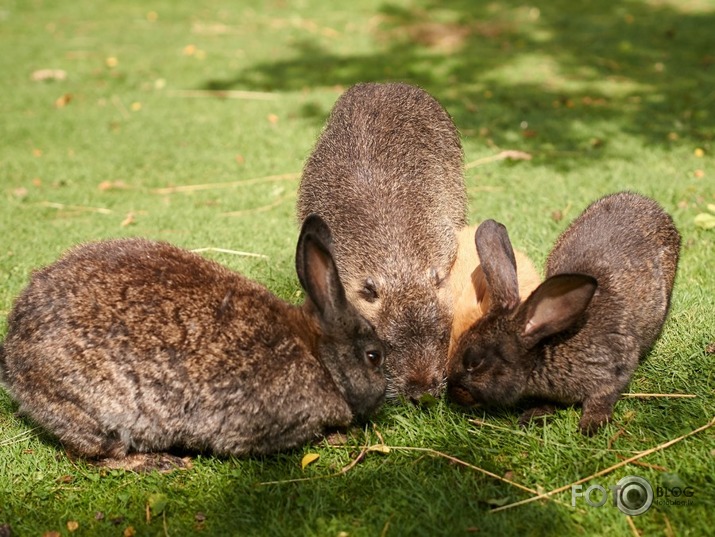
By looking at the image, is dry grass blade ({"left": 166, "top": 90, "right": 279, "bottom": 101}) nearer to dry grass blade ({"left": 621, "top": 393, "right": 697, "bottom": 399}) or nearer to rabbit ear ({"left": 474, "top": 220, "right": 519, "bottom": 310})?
rabbit ear ({"left": 474, "top": 220, "right": 519, "bottom": 310})

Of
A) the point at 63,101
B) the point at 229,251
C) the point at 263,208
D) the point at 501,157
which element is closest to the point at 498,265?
the point at 229,251

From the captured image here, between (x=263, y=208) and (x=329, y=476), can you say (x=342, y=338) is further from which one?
(x=263, y=208)

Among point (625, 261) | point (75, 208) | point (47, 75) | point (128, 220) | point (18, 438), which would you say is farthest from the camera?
point (47, 75)

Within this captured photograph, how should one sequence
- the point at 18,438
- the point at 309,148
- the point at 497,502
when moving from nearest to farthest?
the point at 497,502 → the point at 18,438 → the point at 309,148

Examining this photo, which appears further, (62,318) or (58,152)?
(58,152)

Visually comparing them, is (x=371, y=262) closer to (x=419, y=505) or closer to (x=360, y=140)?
(x=360, y=140)

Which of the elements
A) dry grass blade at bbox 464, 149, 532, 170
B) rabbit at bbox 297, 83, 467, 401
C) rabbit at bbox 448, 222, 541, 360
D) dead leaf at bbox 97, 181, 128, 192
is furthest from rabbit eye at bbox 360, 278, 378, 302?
dead leaf at bbox 97, 181, 128, 192

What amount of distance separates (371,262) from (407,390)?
0.92 metres

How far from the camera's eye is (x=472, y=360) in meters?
3.94

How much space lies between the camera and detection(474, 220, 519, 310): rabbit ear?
4027 millimetres

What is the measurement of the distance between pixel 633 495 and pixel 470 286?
1.69 meters

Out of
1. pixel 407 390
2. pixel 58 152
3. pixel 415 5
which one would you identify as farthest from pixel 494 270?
pixel 415 5

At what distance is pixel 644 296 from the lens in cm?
425

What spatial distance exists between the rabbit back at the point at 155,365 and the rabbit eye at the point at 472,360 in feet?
2.46
